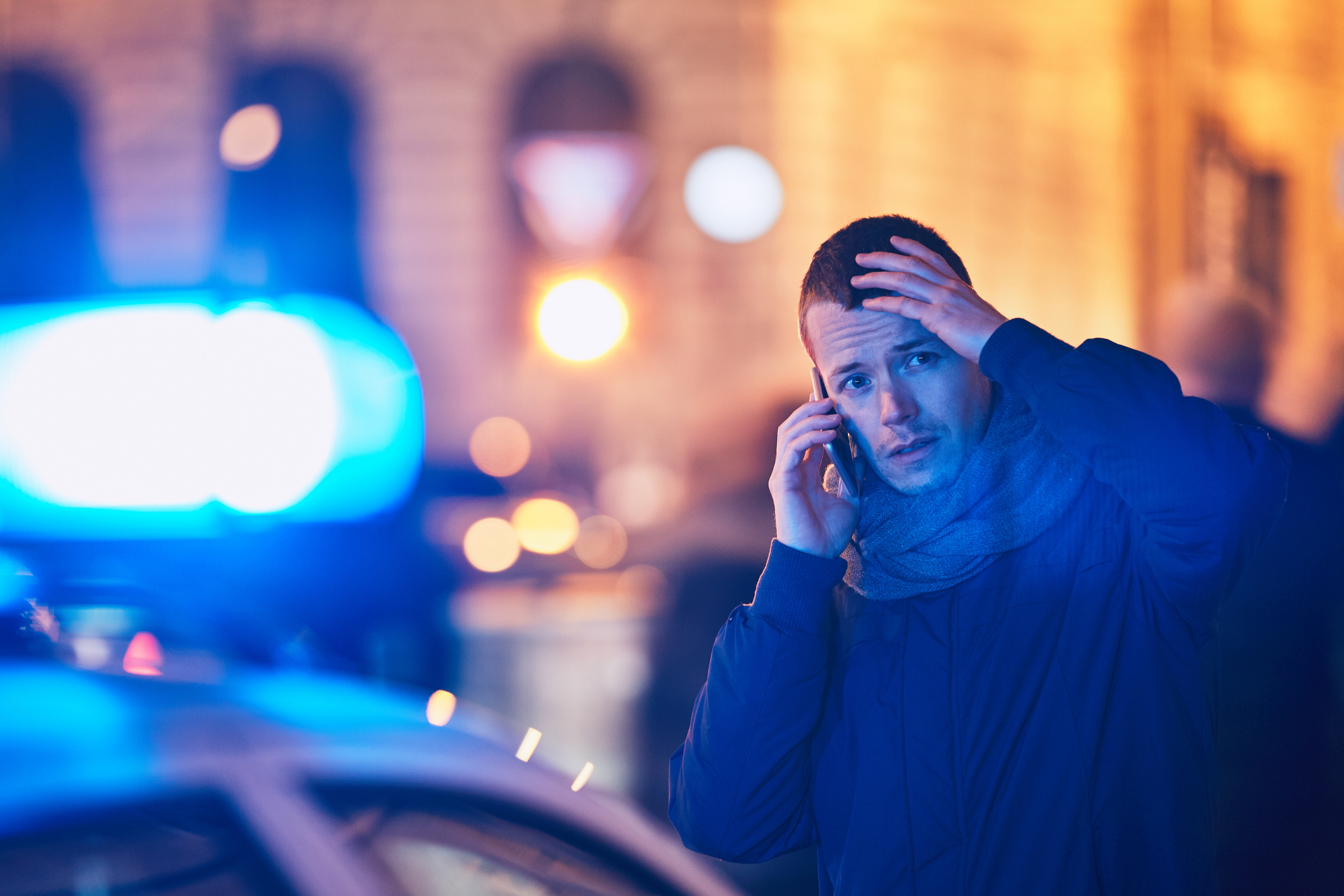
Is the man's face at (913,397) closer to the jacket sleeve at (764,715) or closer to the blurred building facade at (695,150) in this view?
the jacket sleeve at (764,715)

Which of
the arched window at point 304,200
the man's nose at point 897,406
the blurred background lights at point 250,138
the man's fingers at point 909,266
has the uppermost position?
the blurred background lights at point 250,138

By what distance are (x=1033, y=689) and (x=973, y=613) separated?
0.34 feet

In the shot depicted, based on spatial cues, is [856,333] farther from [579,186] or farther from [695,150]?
[695,150]

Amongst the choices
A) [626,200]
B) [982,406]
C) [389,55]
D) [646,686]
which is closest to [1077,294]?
[626,200]

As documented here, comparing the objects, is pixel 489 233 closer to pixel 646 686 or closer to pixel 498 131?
pixel 498 131

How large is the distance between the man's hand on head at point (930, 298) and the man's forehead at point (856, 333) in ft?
0.07

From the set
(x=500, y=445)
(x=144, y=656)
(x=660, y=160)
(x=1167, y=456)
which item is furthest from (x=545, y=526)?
(x=1167, y=456)

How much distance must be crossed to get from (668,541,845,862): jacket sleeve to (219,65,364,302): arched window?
10216mm

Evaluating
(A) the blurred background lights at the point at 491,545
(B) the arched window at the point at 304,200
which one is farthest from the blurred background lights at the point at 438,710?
(B) the arched window at the point at 304,200

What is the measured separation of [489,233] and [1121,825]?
1046 cm

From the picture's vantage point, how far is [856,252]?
1.35m

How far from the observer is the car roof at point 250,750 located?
43.9 inches

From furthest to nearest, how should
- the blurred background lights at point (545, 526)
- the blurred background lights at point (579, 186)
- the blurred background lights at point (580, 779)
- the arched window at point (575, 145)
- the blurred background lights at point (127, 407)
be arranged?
the arched window at point (575, 145)
the blurred background lights at point (579, 186)
the blurred background lights at point (545, 526)
the blurred background lights at point (127, 407)
the blurred background lights at point (580, 779)

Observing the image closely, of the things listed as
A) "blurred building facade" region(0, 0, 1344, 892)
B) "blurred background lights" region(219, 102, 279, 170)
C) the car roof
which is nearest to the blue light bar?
the car roof
